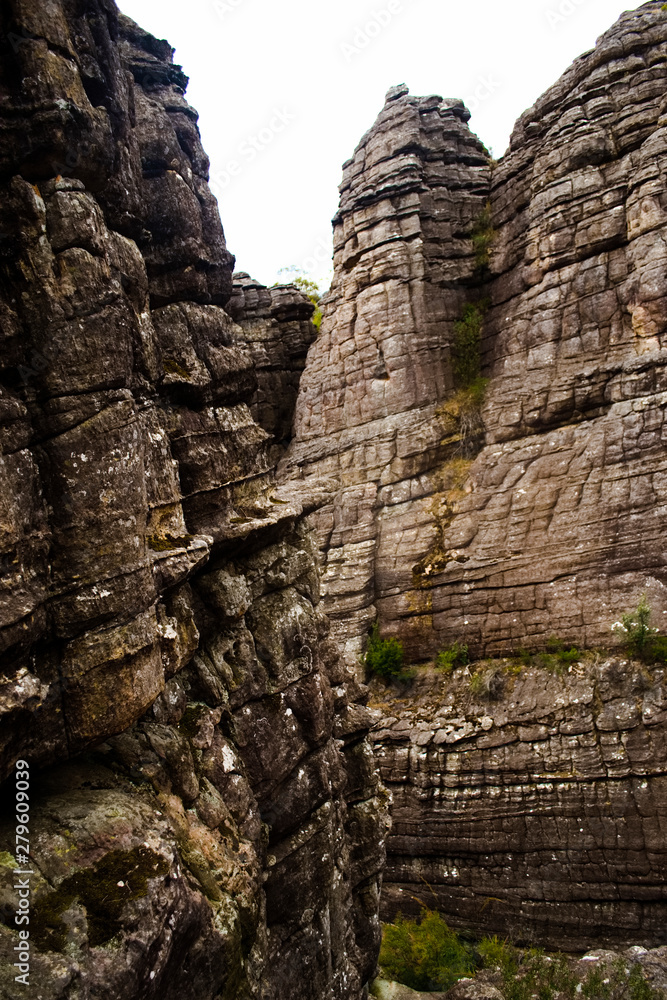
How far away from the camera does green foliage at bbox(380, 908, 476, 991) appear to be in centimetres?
1809

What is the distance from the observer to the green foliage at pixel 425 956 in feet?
59.4

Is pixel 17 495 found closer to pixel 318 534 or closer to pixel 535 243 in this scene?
pixel 318 534

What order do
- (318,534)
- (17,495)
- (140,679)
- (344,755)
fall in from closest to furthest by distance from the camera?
(17,495)
(140,679)
(344,755)
(318,534)

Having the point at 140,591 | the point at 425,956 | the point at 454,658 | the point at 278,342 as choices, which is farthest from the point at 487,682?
the point at 278,342

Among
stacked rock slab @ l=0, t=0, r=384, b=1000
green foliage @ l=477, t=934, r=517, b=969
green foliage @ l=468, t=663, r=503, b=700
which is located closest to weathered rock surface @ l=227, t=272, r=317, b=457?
green foliage @ l=468, t=663, r=503, b=700

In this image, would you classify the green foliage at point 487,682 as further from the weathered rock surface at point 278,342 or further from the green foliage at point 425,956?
the weathered rock surface at point 278,342

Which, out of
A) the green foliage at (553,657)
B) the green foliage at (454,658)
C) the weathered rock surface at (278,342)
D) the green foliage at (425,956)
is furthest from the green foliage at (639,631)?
the weathered rock surface at (278,342)

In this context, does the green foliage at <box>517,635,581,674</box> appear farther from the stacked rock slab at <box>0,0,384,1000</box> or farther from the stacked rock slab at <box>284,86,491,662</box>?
the stacked rock slab at <box>0,0,384,1000</box>

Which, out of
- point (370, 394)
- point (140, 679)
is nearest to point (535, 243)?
point (370, 394)

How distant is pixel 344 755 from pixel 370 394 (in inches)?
611

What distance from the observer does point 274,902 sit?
11.8 m

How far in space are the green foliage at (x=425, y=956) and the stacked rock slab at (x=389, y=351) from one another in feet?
27.9

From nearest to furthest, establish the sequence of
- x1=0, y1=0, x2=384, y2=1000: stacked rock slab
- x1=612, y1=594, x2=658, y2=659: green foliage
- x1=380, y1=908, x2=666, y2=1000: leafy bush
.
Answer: x1=0, y1=0, x2=384, y2=1000: stacked rock slab < x1=380, y1=908, x2=666, y2=1000: leafy bush < x1=612, y1=594, x2=658, y2=659: green foliage

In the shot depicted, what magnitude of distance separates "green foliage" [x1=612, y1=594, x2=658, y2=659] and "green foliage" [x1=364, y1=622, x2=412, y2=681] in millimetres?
7085
